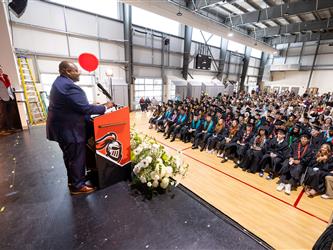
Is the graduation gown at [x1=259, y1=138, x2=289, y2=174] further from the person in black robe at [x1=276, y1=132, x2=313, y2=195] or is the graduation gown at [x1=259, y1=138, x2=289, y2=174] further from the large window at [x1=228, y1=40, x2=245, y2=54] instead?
the large window at [x1=228, y1=40, x2=245, y2=54]

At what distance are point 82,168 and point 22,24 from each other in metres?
7.36

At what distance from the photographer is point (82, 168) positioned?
204 centimetres

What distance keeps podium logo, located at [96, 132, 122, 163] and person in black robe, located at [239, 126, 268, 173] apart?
2892 millimetres

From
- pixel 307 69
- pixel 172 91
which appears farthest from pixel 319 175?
pixel 307 69

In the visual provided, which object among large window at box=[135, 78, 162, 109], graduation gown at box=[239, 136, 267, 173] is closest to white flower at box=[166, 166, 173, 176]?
graduation gown at box=[239, 136, 267, 173]

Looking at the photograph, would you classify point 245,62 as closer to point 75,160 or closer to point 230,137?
point 230,137

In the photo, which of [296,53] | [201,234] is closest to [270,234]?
[201,234]

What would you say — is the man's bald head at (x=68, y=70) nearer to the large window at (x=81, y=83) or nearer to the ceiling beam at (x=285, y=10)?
the large window at (x=81, y=83)

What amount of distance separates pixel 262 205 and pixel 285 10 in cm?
931

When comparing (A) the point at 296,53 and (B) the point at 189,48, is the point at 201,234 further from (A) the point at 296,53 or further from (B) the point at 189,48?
(A) the point at 296,53

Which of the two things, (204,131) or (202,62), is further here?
(202,62)

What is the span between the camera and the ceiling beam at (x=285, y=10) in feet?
22.5

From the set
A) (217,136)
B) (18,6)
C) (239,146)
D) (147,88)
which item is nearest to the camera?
(18,6)

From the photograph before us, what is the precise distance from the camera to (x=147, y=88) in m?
10.7
